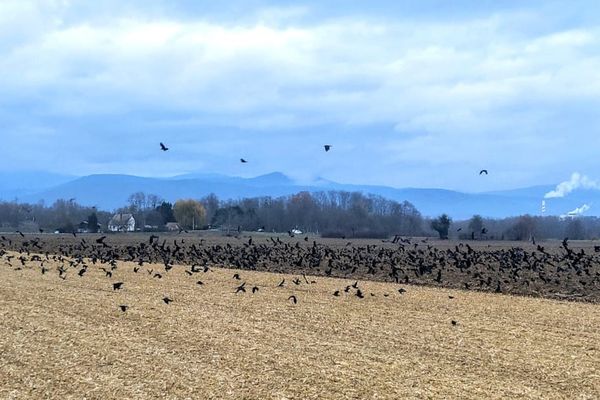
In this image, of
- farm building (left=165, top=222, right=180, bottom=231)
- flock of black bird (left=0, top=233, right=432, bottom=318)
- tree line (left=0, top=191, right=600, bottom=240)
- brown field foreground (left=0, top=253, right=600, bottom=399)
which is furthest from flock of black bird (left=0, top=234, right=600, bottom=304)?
farm building (left=165, top=222, right=180, bottom=231)

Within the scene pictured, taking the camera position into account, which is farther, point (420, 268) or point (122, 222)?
point (122, 222)

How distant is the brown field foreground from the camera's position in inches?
498

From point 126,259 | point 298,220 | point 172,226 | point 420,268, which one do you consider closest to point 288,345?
point 420,268

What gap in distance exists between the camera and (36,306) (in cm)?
2134

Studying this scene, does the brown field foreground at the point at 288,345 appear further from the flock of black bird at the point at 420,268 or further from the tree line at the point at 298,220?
the tree line at the point at 298,220

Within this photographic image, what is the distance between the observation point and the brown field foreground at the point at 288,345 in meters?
12.6

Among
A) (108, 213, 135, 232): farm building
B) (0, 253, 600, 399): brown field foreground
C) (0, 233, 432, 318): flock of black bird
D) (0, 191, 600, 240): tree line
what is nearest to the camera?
(0, 253, 600, 399): brown field foreground

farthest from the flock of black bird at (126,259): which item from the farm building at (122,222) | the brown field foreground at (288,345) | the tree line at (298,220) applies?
the farm building at (122,222)

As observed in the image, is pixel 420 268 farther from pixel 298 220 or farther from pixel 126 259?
pixel 298 220

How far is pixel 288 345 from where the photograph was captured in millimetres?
16375

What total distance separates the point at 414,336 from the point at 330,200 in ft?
452

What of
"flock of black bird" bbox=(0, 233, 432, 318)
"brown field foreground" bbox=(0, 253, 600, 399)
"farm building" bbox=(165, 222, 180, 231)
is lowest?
"brown field foreground" bbox=(0, 253, 600, 399)

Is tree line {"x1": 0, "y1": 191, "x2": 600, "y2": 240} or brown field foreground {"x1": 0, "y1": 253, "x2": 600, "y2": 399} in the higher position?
tree line {"x1": 0, "y1": 191, "x2": 600, "y2": 240}

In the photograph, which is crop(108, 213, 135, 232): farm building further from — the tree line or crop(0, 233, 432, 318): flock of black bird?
crop(0, 233, 432, 318): flock of black bird
